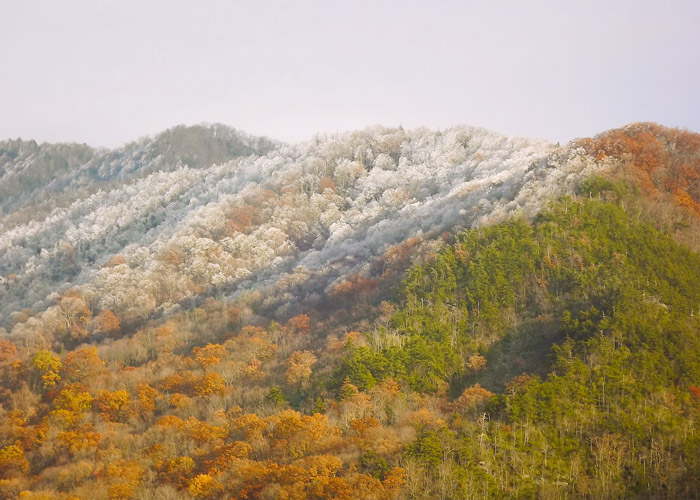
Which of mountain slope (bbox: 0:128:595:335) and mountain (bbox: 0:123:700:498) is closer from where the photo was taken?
mountain (bbox: 0:123:700:498)

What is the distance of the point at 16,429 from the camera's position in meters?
69.5

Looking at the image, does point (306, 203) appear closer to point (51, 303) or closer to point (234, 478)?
point (51, 303)

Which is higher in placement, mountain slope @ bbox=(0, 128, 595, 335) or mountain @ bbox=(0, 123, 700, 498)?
mountain slope @ bbox=(0, 128, 595, 335)

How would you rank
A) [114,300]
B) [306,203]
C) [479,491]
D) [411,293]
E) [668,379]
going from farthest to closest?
[306,203]
[114,300]
[411,293]
[668,379]
[479,491]

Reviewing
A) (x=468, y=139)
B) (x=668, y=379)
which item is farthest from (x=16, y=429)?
(x=468, y=139)

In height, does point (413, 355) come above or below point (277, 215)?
below

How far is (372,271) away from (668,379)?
4553cm

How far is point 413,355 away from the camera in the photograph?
6569 centimetres

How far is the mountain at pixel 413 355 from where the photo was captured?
52062 mm

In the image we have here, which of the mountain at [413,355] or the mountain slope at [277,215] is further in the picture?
the mountain slope at [277,215]

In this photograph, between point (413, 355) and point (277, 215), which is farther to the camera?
point (277, 215)

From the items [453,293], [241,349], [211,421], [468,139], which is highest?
[468,139]

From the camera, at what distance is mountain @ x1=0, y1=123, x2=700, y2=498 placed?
171ft

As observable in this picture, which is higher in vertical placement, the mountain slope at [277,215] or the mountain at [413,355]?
the mountain slope at [277,215]
